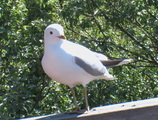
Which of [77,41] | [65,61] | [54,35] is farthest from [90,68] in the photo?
[77,41]

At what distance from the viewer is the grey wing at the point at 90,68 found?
7.60ft

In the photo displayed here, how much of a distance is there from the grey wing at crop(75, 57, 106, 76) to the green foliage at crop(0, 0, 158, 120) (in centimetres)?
106

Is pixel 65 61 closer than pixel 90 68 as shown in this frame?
Yes

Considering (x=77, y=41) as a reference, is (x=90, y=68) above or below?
below

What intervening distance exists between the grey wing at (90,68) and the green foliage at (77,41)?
1.06 meters

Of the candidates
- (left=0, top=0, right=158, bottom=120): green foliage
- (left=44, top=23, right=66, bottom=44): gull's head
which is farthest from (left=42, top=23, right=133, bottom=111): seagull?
(left=0, top=0, right=158, bottom=120): green foliage

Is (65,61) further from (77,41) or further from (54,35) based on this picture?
(77,41)

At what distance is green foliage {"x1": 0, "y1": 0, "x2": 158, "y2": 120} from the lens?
3599 millimetres

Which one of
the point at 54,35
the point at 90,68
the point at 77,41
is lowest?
the point at 90,68

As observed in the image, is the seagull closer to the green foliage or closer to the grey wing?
the grey wing

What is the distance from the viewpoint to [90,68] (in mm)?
2389

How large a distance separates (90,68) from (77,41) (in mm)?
1535

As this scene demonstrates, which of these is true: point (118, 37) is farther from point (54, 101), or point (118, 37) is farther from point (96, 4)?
point (54, 101)

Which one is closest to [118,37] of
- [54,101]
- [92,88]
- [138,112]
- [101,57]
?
[92,88]
